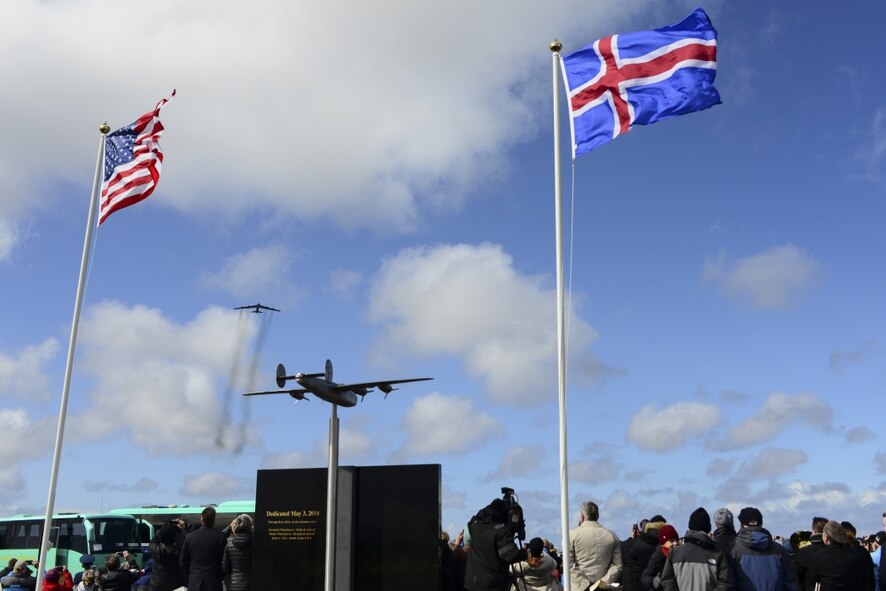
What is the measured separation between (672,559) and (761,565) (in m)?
0.85

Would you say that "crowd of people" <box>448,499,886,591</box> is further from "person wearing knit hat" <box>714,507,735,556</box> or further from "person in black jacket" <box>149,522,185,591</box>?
"person in black jacket" <box>149,522,185,591</box>

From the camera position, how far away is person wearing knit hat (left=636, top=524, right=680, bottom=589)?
944cm

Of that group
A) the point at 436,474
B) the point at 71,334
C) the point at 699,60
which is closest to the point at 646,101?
the point at 699,60

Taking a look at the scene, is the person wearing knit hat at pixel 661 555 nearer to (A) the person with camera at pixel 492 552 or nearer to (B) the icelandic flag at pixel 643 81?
(A) the person with camera at pixel 492 552

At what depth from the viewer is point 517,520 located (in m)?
9.98

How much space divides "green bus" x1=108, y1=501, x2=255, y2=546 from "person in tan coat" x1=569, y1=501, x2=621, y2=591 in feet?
75.2

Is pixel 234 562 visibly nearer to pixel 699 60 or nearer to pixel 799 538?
pixel 799 538

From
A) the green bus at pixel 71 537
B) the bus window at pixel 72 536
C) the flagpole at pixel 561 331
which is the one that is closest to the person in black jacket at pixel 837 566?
the flagpole at pixel 561 331

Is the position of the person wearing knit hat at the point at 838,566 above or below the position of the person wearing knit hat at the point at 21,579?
above

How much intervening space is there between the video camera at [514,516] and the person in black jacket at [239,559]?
3738 millimetres

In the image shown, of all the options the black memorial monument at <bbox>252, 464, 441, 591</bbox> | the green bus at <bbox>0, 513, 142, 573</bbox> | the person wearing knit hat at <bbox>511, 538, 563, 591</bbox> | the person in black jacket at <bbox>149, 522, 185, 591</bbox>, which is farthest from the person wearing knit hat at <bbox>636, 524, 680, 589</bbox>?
the green bus at <bbox>0, 513, 142, 573</bbox>

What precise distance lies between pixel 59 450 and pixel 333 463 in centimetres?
597

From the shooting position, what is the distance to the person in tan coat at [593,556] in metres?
10.4

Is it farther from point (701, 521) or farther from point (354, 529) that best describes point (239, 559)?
point (701, 521)
